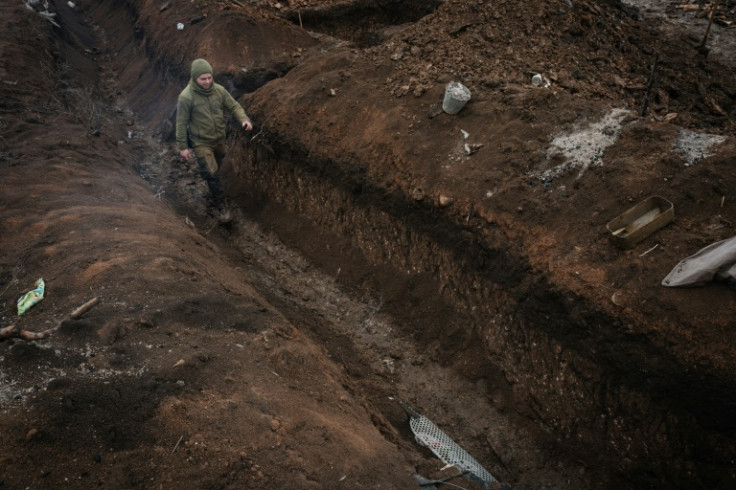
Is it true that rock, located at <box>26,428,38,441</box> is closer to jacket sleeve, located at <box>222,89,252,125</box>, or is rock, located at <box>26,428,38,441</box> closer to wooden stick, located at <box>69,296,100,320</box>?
wooden stick, located at <box>69,296,100,320</box>

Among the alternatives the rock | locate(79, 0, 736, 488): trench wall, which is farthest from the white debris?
the rock

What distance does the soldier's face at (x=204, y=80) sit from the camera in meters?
6.84

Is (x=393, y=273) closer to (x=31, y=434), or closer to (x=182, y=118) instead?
(x=182, y=118)

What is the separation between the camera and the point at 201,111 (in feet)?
23.4

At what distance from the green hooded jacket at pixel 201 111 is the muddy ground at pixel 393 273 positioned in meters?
0.91

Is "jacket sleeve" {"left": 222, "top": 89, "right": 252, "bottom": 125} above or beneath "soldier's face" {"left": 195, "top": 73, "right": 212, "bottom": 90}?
beneath

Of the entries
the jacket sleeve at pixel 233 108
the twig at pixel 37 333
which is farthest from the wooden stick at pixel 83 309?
the jacket sleeve at pixel 233 108

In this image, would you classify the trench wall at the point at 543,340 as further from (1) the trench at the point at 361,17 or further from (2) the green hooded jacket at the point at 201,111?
(1) the trench at the point at 361,17

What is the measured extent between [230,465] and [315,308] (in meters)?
3.52

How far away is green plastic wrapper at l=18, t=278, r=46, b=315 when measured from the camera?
447 centimetres

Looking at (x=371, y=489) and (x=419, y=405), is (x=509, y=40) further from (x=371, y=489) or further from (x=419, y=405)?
(x=371, y=489)

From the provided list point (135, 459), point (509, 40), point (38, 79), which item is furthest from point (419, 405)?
point (38, 79)

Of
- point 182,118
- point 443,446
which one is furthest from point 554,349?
point 182,118

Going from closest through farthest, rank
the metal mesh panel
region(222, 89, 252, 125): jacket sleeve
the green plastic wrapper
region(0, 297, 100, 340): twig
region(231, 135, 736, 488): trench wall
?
region(0, 297, 100, 340): twig → region(231, 135, 736, 488): trench wall → the metal mesh panel → the green plastic wrapper → region(222, 89, 252, 125): jacket sleeve
